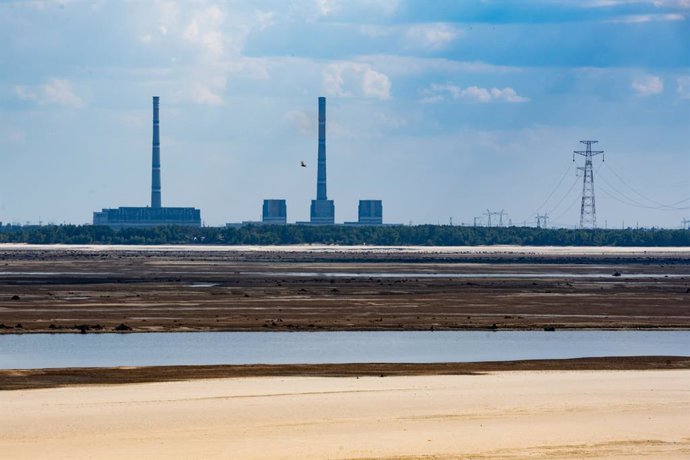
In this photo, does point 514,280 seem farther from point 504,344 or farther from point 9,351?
point 9,351

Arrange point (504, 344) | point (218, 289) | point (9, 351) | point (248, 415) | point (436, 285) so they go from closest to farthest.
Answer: point (248, 415)
point (9, 351)
point (504, 344)
point (218, 289)
point (436, 285)

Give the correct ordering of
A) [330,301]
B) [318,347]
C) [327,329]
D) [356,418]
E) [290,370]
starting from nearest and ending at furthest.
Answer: [356,418] → [290,370] → [318,347] → [327,329] → [330,301]

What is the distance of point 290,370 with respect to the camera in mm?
36750

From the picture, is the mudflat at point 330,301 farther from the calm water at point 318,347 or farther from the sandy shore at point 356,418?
the sandy shore at point 356,418

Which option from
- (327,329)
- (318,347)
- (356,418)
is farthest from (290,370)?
(327,329)

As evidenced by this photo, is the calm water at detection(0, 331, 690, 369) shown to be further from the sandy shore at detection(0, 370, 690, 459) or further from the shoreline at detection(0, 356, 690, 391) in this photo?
the sandy shore at detection(0, 370, 690, 459)

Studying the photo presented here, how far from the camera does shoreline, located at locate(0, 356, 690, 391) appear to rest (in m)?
34.2

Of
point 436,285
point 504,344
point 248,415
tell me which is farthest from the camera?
point 436,285

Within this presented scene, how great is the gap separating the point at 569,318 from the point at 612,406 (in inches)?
1058

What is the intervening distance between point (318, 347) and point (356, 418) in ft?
52.0

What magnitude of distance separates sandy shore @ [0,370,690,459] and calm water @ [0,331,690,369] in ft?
19.1

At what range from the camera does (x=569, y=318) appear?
57344mm

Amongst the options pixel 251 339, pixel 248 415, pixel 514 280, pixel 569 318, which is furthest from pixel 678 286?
pixel 248 415

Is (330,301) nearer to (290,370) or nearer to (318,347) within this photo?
(318,347)
